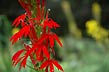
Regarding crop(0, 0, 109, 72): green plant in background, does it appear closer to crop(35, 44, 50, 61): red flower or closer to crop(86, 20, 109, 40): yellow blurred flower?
crop(86, 20, 109, 40): yellow blurred flower

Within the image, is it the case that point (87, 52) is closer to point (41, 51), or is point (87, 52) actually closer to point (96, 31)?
point (96, 31)

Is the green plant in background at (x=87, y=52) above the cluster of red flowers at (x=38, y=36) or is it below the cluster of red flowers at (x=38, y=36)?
below

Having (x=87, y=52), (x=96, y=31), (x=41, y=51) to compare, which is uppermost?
(x=41, y=51)

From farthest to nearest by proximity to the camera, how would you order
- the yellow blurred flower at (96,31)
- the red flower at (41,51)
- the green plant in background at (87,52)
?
1. the yellow blurred flower at (96,31)
2. the green plant in background at (87,52)
3. the red flower at (41,51)

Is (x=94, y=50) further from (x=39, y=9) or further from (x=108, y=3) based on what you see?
(x=39, y=9)

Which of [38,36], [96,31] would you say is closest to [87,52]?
[96,31]

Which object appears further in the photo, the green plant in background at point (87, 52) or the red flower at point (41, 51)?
the green plant in background at point (87, 52)

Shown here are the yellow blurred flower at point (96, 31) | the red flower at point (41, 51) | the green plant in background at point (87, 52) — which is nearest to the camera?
the red flower at point (41, 51)

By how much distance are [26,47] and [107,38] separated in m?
2.79

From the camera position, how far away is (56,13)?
229 inches

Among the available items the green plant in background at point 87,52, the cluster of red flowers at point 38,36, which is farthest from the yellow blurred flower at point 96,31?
the cluster of red flowers at point 38,36

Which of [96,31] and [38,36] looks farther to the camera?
[96,31]

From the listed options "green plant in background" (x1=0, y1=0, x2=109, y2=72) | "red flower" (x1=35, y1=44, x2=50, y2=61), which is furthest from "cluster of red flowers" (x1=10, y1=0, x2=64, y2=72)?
"green plant in background" (x1=0, y1=0, x2=109, y2=72)

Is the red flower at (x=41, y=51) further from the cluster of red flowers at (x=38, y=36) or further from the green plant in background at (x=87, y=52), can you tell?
the green plant in background at (x=87, y=52)
